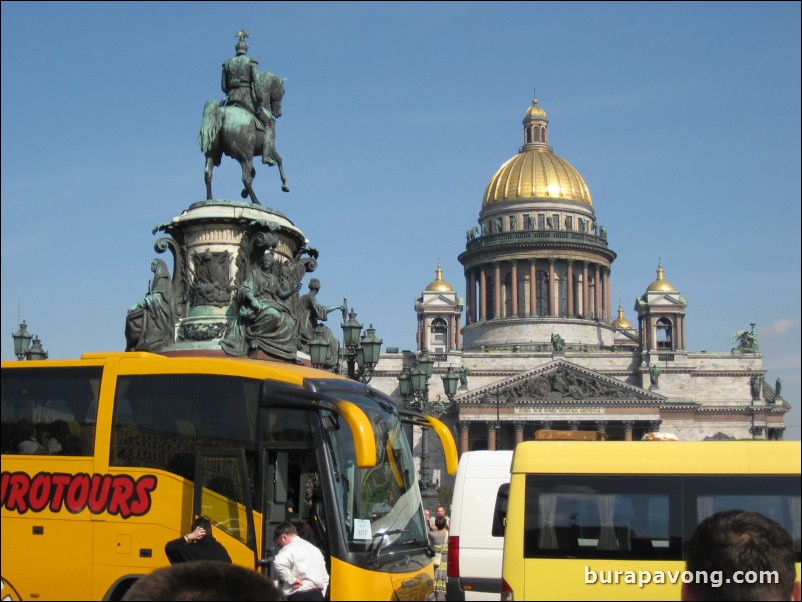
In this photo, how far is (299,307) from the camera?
2009cm

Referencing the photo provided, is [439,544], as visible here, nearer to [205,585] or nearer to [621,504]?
[621,504]

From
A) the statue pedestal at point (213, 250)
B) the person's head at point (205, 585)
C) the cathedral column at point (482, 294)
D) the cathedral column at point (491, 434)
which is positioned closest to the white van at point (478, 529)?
the statue pedestal at point (213, 250)

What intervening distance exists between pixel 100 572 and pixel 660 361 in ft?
271

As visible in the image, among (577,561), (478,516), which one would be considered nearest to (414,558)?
(577,561)

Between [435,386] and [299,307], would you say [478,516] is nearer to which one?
[299,307]

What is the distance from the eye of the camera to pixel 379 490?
12.3 m

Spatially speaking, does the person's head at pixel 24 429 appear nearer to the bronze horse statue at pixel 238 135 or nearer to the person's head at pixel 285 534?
the person's head at pixel 285 534

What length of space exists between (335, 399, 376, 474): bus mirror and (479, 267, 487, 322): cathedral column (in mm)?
93233

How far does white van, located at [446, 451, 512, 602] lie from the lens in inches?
646

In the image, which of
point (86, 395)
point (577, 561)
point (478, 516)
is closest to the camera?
point (577, 561)

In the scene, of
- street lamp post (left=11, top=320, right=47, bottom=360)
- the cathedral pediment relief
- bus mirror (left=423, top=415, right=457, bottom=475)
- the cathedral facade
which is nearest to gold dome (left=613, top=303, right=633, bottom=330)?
the cathedral facade

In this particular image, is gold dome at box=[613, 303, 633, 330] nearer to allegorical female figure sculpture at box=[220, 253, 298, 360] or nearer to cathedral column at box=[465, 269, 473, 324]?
cathedral column at box=[465, 269, 473, 324]

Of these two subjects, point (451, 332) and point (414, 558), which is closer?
point (414, 558)

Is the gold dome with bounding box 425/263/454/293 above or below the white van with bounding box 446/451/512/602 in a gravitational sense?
above
